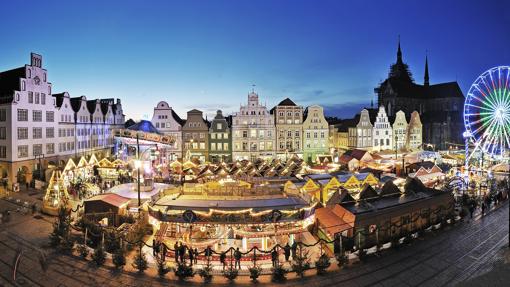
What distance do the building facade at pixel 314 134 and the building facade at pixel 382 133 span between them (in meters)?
10.0

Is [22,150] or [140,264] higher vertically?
[22,150]

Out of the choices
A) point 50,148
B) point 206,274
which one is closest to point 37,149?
point 50,148

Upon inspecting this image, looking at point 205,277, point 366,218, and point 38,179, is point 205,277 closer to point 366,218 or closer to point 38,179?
point 366,218

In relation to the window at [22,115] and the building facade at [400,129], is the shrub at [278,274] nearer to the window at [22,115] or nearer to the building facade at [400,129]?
the window at [22,115]

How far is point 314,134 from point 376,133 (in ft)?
40.4

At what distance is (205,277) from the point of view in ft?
41.3

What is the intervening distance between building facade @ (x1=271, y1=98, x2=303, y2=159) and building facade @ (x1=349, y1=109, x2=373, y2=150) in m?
10.4

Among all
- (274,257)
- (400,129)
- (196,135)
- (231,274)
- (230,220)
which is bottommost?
(231,274)

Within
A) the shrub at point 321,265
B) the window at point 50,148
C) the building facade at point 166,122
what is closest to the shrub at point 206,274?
the shrub at point 321,265

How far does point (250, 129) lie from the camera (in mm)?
49344

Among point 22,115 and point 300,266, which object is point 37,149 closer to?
point 22,115

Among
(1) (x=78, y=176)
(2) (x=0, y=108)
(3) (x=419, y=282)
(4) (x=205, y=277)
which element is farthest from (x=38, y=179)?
(3) (x=419, y=282)

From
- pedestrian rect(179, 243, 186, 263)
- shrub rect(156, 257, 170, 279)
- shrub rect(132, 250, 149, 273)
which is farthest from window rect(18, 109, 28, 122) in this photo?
shrub rect(156, 257, 170, 279)

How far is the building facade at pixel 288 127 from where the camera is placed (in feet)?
165
